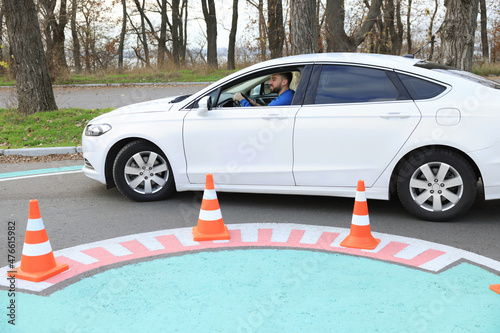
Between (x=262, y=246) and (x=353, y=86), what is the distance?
80.4 inches

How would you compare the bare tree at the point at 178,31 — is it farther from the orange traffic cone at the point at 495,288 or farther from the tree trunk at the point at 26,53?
the orange traffic cone at the point at 495,288

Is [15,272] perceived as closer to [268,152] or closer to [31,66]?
[268,152]

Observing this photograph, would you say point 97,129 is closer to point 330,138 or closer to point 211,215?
point 211,215

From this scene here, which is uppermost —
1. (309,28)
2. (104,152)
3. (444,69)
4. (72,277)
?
(309,28)

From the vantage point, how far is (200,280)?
4.10 metres

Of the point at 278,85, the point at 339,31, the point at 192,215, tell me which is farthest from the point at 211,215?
the point at 339,31

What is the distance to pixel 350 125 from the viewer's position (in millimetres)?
5562

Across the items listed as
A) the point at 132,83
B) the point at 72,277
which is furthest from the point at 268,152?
the point at 132,83

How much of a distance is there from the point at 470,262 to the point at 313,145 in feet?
6.45

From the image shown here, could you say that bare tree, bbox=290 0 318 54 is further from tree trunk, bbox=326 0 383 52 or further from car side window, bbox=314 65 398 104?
tree trunk, bbox=326 0 383 52

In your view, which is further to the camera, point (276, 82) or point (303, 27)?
point (303, 27)

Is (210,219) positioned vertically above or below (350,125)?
below

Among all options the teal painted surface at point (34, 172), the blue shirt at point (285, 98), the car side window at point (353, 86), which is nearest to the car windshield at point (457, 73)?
the car side window at point (353, 86)

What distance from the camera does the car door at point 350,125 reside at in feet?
17.9
